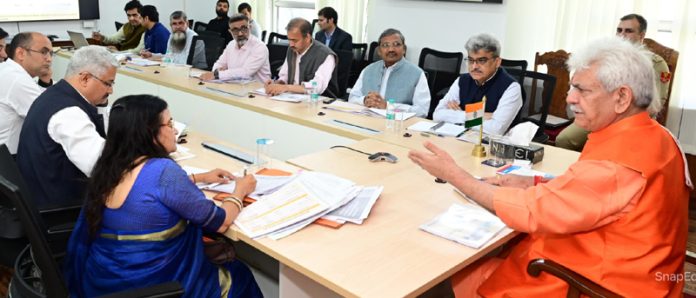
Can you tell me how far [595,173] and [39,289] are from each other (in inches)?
67.4

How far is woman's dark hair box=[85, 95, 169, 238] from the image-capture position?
5.42ft

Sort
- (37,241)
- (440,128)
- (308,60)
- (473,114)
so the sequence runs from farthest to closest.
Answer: (308,60)
(440,128)
(473,114)
(37,241)

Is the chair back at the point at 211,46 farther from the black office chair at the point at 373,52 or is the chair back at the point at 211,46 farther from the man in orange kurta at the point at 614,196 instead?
the man in orange kurta at the point at 614,196

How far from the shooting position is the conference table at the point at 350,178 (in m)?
1.54

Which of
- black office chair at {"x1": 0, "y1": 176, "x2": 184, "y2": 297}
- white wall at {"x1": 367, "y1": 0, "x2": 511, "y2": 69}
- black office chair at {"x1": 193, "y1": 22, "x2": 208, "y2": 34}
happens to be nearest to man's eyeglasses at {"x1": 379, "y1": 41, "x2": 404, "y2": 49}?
white wall at {"x1": 367, "y1": 0, "x2": 511, "y2": 69}

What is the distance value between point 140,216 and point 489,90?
7.69 ft

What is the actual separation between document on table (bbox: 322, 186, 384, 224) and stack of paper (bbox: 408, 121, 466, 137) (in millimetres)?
1041

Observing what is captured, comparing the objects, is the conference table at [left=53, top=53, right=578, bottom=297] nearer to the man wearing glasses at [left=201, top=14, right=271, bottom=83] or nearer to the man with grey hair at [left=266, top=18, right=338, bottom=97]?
the man with grey hair at [left=266, top=18, right=338, bottom=97]

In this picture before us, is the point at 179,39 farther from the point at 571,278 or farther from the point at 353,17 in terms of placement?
the point at 571,278

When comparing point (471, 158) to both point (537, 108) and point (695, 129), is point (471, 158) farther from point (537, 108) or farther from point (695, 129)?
point (695, 129)

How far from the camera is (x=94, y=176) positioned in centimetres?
168

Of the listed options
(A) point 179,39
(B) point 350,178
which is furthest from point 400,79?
(A) point 179,39

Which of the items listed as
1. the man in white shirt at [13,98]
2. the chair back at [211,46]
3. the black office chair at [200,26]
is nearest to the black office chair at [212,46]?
the chair back at [211,46]

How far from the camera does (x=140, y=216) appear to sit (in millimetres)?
1631
